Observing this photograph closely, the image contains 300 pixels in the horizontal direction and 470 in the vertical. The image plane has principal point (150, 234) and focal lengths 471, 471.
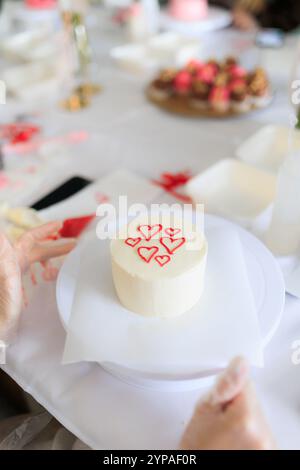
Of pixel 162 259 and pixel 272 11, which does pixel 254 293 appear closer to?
pixel 162 259

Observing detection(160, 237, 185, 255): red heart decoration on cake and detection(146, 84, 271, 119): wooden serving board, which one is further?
detection(146, 84, 271, 119): wooden serving board

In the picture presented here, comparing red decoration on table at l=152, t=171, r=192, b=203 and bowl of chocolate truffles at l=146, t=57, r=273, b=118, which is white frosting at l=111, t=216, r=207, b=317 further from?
bowl of chocolate truffles at l=146, t=57, r=273, b=118

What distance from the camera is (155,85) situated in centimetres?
138

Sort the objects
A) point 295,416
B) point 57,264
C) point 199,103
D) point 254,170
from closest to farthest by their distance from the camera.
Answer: point 295,416, point 57,264, point 254,170, point 199,103

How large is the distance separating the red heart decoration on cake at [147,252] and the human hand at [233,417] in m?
0.19

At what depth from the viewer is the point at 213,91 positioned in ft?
4.16

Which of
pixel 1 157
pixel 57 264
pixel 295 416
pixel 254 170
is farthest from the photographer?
pixel 1 157

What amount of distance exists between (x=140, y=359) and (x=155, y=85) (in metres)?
1.01

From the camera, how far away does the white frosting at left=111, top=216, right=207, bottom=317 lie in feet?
1.98

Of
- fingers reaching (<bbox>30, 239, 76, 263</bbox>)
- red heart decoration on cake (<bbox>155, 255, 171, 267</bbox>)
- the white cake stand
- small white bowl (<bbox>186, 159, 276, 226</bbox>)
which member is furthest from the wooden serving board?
red heart decoration on cake (<bbox>155, 255, 171, 267</bbox>)

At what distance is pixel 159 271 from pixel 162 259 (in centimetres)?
2

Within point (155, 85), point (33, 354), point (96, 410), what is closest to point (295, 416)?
point (96, 410)

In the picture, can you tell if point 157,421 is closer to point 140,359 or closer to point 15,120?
point 140,359

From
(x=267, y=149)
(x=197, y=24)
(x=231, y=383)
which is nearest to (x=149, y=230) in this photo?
(x=231, y=383)
